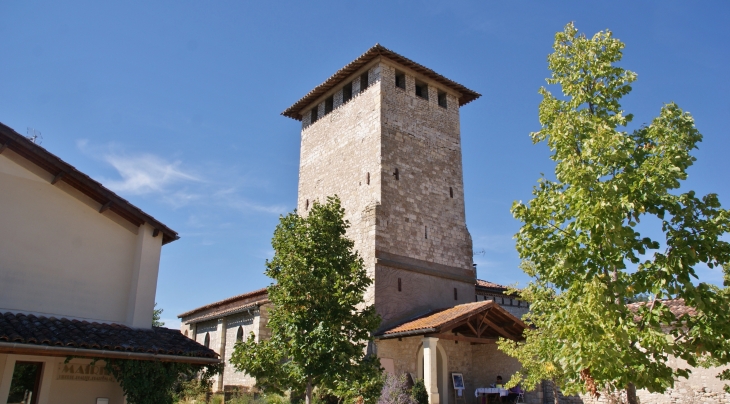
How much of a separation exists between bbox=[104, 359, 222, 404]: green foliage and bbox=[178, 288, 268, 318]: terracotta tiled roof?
11.2m

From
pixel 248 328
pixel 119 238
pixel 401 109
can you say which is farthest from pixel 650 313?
pixel 248 328

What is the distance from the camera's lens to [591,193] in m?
7.39

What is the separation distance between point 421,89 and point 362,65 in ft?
11.1

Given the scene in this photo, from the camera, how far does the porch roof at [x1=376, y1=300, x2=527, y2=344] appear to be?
18.4 meters

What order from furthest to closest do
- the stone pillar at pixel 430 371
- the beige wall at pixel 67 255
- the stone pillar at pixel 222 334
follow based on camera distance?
the stone pillar at pixel 222 334 < the stone pillar at pixel 430 371 < the beige wall at pixel 67 255

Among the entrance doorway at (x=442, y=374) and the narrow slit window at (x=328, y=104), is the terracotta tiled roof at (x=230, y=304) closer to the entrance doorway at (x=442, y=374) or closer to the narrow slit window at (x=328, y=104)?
the entrance doorway at (x=442, y=374)

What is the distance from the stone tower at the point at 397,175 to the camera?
22.2 m

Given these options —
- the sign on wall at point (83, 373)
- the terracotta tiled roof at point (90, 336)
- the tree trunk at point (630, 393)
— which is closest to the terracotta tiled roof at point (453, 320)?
the terracotta tiled roof at point (90, 336)

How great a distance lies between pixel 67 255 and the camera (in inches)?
489

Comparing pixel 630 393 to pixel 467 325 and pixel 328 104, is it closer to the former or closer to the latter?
pixel 467 325

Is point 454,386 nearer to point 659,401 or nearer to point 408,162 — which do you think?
point 659,401

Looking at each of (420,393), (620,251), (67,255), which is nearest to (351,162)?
(420,393)

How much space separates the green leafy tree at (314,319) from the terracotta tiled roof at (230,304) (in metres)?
8.97

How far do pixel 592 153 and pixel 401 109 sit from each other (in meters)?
17.4
